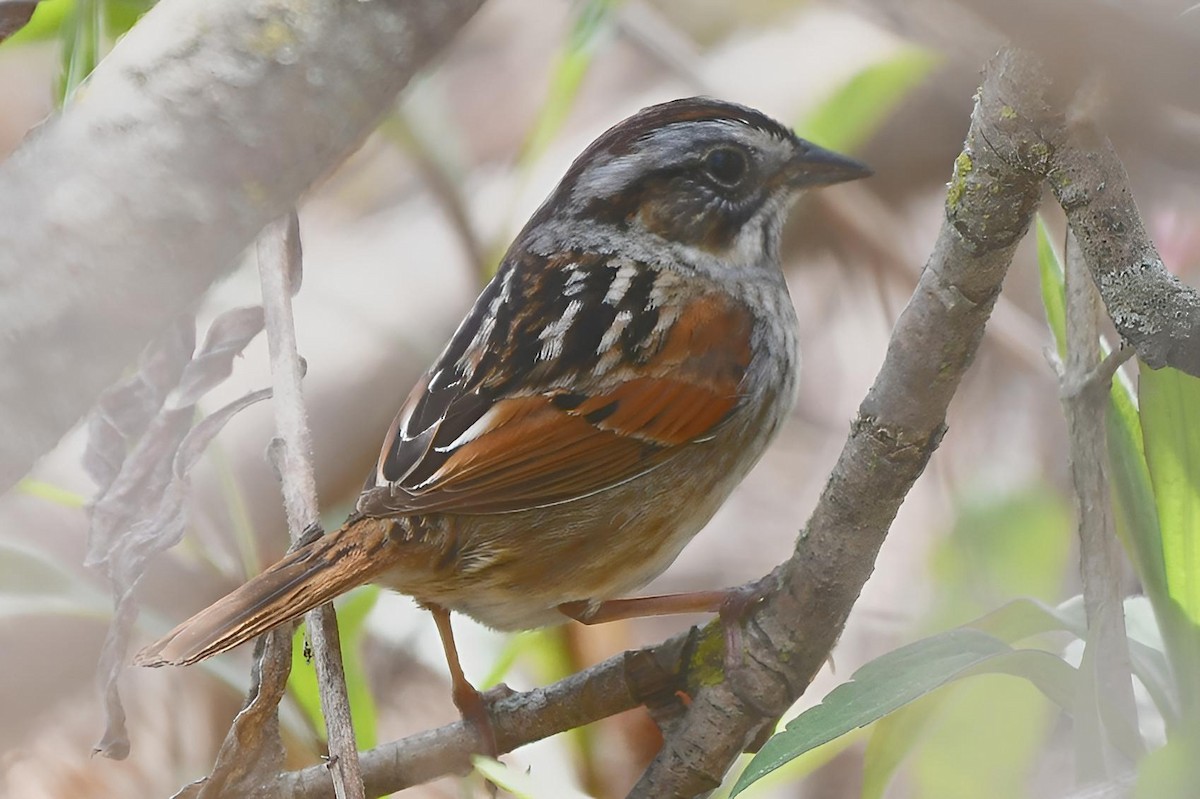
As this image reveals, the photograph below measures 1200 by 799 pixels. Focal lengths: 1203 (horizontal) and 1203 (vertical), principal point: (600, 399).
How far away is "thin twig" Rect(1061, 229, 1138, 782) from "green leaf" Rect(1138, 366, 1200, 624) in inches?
3.0

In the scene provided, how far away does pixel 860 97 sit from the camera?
3105mm

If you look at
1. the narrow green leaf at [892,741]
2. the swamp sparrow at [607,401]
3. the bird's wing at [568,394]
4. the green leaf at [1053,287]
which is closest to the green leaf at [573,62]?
the swamp sparrow at [607,401]

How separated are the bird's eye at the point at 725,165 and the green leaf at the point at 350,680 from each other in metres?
1.10

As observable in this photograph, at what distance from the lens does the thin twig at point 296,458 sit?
5.50 feet

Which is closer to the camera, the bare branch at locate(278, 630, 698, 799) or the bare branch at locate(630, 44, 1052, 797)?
the bare branch at locate(630, 44, 1052, 797)

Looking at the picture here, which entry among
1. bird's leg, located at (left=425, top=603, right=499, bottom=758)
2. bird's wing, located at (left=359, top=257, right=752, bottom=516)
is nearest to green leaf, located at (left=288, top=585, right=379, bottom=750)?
bird's leg, located at (left=425, top=603, right=499, bottom=758)

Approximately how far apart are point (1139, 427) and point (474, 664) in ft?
5.60

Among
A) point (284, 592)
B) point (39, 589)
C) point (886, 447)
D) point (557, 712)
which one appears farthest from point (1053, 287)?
point (39, 589)

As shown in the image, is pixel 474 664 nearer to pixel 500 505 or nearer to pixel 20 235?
pixel 500 505

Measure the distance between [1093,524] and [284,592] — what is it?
1250 mm

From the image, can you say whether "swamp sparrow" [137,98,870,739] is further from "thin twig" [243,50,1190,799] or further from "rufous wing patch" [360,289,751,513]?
"thin twig" [243,50,1190,799]

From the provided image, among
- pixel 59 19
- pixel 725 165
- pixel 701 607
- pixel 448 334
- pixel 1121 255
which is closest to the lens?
pixel 1121 255

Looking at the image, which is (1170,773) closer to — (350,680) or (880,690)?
(880,690)

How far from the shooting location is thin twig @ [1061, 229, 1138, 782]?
175cm
